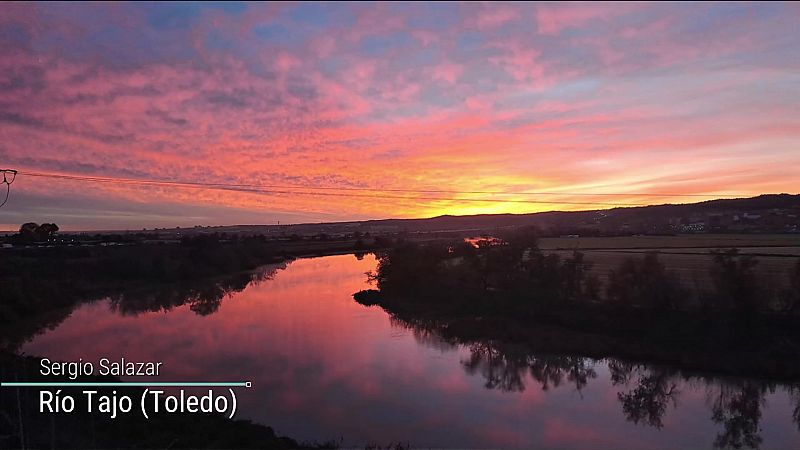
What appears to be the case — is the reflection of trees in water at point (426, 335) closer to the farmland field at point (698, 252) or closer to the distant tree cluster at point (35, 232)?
the farmland field at point (698, 252)

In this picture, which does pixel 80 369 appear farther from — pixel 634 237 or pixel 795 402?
pixel 634 237

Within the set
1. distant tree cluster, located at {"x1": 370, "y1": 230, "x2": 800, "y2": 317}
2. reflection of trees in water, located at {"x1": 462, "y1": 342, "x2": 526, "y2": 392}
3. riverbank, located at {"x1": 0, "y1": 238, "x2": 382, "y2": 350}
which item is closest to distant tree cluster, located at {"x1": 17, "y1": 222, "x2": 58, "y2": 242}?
riverbank, located at {"x1": 0, "y1": 238, "x2": 382, "y2": 350}

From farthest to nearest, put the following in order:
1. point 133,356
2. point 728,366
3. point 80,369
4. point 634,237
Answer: point 634,237 < point 133,356 < point 728,366 < point 80,369

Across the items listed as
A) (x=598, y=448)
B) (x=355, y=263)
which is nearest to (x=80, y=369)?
(x=598, y=448)

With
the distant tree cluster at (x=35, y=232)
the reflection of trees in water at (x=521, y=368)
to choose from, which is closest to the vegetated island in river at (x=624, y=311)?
the reflection of trees in water at (x=521, y=368)

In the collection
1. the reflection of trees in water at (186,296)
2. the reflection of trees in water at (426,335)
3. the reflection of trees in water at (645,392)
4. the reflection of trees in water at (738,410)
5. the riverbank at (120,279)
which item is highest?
the riverbank at (120,279)

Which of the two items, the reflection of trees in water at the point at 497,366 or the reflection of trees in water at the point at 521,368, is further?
the reflection of trees in water at the point at 521,368

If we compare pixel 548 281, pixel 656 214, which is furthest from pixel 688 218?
pixel 548 281
